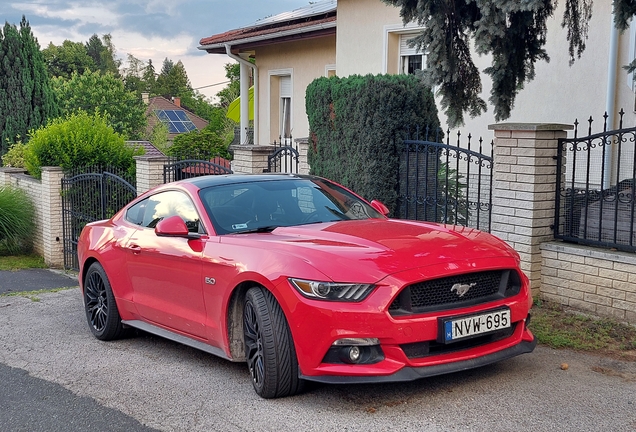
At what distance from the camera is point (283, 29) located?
17.9 m

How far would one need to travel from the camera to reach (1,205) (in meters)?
15.7

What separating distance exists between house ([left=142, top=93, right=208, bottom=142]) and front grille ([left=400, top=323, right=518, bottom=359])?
2889 inches

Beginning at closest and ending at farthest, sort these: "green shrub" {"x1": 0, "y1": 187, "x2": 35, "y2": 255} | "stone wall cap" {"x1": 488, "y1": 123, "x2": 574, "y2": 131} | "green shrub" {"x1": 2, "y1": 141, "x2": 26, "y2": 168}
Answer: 1. "stone wall cap" {"x1": 488, "y1": 123, "x2": 574, "y2": 131}
2. "green shrub" {"x1": 0, "y1": 187, "x2": 35, "y2": 255}
3. "green shrub" {"x1": 2, "y1": 141, "x2": 26, "y2": 168}

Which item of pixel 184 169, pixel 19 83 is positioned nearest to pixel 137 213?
pixel 184 169

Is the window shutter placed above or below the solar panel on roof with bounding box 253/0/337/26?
below

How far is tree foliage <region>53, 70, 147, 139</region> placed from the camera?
6103cm

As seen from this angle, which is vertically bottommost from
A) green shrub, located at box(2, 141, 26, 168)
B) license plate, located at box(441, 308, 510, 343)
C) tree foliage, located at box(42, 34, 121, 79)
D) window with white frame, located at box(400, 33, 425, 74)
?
license plate, located at box(441, 308, 510, 343)

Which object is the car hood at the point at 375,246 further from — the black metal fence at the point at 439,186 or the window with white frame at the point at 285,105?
the window with white frame at the point at 285,105

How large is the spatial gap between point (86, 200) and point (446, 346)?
34.5 ft

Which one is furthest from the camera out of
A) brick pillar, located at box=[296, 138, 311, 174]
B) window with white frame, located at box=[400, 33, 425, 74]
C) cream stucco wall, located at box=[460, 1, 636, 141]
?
window with white frame, located at box=[400, 33, 425, 74]

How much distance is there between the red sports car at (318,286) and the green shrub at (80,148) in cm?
891

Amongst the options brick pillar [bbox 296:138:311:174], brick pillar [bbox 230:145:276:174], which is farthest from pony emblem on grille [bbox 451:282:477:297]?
brick pillar [bbox 230:145:276:174]

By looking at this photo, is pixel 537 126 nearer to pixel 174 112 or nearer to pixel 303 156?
pixel 303 156

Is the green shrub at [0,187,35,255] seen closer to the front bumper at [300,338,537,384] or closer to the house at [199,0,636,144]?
the house at [199,0,636,144]
